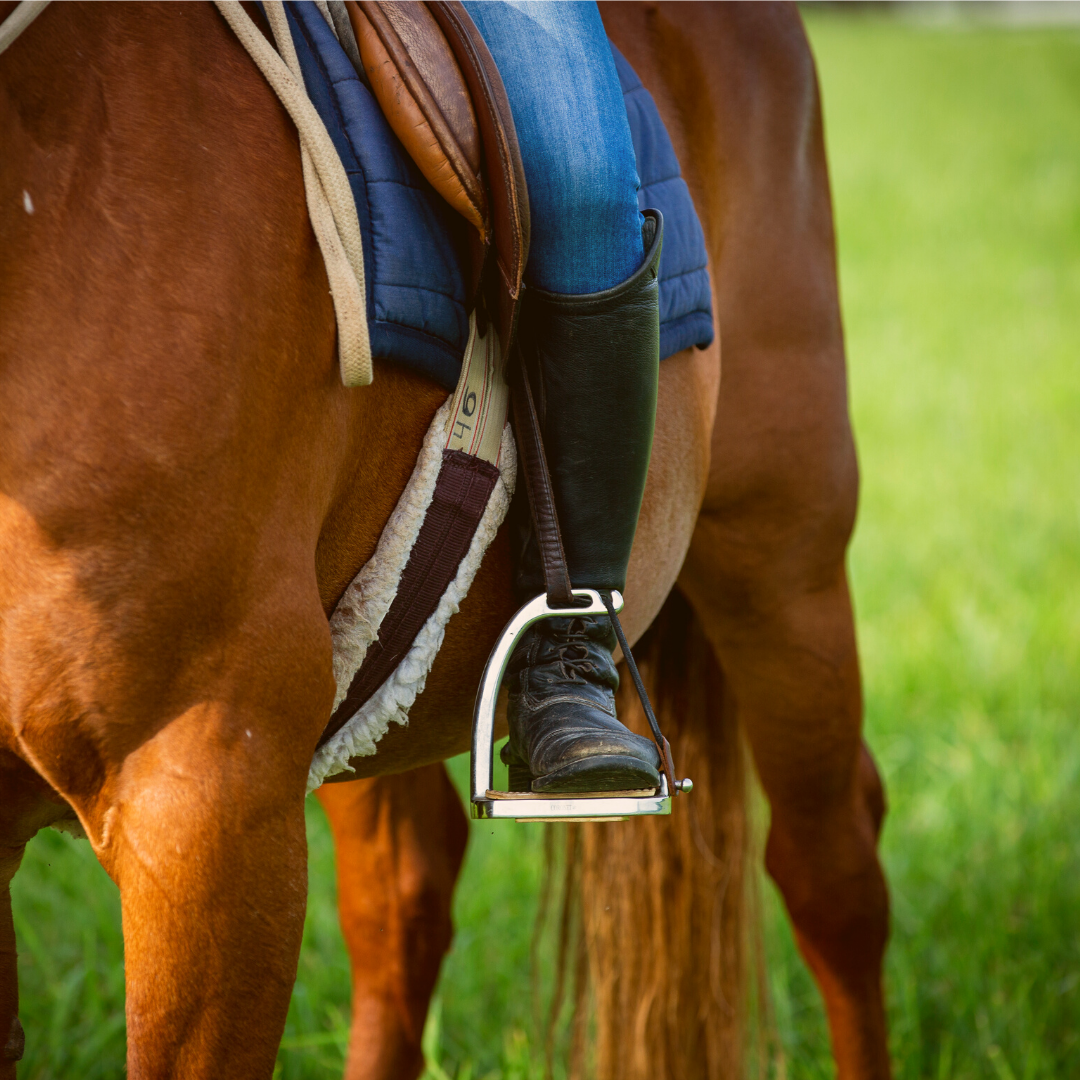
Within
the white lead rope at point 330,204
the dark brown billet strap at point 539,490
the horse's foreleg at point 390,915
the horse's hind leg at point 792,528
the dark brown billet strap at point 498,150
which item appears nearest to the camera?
the white lead rope at point 330,204

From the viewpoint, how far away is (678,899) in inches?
80.8

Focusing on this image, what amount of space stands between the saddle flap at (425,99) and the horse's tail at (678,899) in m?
1.12

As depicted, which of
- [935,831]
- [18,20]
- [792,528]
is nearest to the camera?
[18,20]

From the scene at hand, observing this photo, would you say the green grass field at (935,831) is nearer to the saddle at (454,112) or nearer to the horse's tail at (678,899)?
the horse's tail at (678,899)

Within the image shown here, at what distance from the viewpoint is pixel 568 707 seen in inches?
48.1

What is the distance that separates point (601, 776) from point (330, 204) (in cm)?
61

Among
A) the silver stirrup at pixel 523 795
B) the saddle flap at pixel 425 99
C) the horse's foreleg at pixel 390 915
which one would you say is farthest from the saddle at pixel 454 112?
the horse's foreleg at pixel 390 915

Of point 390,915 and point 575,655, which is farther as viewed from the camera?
point 390,915

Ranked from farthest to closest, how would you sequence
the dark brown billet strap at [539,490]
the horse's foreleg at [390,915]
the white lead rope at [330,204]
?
1. the horse's foreleg at [390,915]
2. the dark brown billet strap at [539,490]
3. the white lead rope at [330,204]

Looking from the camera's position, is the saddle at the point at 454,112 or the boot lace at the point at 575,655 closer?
the saddle at the point at 454,112

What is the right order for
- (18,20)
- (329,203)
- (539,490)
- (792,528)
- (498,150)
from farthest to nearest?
(792,528), (539,490), (498,150), (329,203), (18,20)

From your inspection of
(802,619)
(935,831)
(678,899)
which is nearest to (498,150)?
(802,619)

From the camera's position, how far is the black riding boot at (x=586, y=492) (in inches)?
46.4

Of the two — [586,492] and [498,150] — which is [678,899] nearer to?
[586,492]
